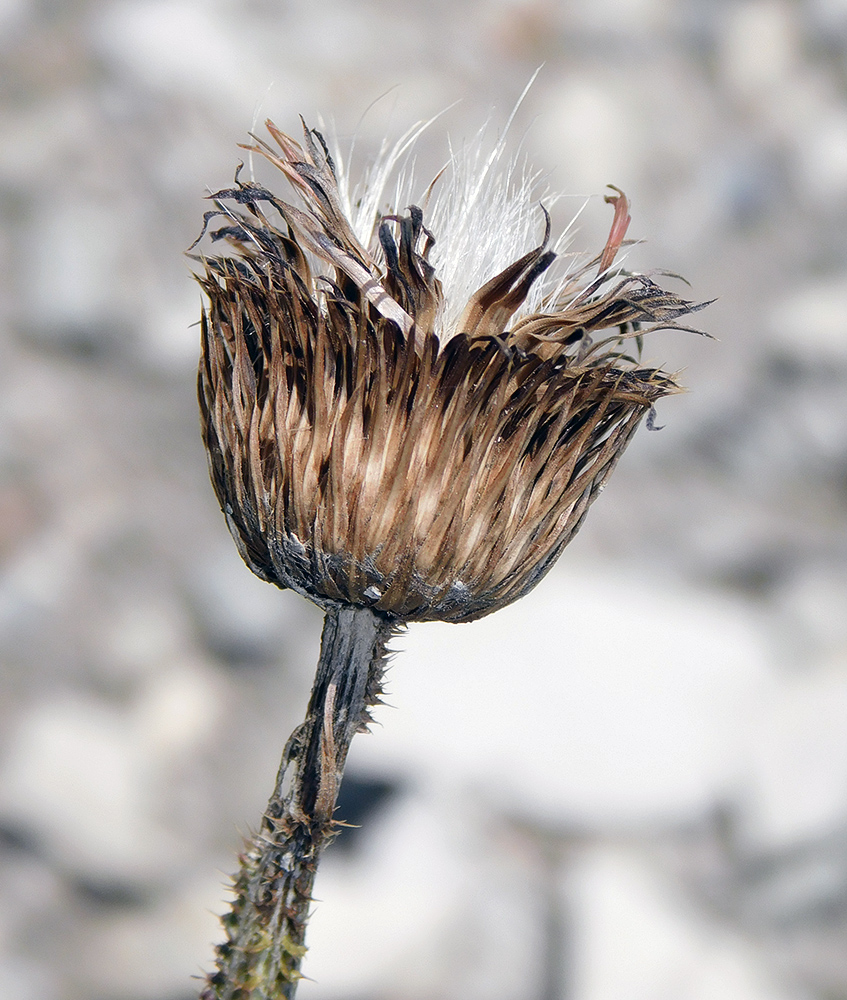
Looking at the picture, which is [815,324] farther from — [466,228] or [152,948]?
[152,948]

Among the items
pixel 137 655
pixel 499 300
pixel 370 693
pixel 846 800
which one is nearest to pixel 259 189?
pixel 499 300

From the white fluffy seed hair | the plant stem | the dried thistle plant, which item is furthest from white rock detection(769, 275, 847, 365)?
the plant stem

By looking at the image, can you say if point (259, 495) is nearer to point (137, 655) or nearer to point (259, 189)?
point (259, 189)

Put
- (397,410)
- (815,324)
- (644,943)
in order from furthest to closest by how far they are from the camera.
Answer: (815,324) < (644,943) < (397,410)

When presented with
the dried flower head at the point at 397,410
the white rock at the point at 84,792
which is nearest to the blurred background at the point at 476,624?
the white rock at the point at 84,792

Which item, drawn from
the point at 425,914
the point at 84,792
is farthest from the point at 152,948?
the point at 425,914

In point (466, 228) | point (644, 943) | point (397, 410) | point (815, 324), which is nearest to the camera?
point (397, 410)

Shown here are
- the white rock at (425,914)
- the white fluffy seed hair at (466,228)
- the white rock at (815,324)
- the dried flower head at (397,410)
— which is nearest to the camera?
the dried flower head at (397,410)

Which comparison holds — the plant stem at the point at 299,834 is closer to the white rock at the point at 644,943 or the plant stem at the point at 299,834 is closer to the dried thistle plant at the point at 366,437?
the dried thistle plant at the point at 366,437
